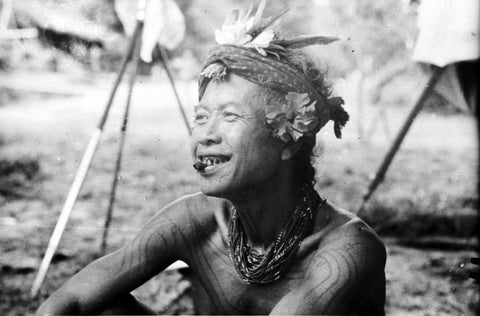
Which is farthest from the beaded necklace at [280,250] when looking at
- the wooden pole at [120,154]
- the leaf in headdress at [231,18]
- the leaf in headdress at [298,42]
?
the wooden pole at [120,154]

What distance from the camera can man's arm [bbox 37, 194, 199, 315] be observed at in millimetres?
2318

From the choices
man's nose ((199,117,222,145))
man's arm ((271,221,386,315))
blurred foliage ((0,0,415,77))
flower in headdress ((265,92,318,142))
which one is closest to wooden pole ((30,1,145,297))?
blurred foliage ((0,0,415,77))

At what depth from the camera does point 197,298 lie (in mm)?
2533

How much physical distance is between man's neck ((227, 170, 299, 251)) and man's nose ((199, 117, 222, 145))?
259 millimetres

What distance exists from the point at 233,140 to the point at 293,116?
227 mm

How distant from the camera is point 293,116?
82.3 inches

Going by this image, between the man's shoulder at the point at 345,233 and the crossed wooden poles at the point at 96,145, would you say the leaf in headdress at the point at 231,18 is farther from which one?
the crossed wooden poles at the point at 96,145

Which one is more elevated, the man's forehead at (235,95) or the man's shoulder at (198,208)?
the man's forehead at (235,95)

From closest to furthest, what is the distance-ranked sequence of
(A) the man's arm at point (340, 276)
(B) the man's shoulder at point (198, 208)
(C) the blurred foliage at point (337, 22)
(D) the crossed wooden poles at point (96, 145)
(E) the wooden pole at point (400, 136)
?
(A) the man's arm at point (340, 276) → (B) the man's shoulder at point (198, 208) → (C) the blurred foliage at point (337, 22) → (E) the wooden pole at point (400, 136) → (D) the crossed wooden poles at point (96, 145)

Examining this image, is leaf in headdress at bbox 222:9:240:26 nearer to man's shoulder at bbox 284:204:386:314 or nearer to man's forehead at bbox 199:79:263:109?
man's forehead at bbox 199:79:263:109

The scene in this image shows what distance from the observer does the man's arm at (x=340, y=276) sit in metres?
2.03

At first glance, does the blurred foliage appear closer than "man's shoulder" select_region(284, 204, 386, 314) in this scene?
No

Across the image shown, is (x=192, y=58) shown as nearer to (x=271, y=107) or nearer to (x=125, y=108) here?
(x=125, y=108)

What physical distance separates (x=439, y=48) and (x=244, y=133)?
4.46 feet
